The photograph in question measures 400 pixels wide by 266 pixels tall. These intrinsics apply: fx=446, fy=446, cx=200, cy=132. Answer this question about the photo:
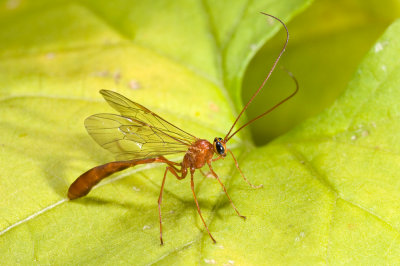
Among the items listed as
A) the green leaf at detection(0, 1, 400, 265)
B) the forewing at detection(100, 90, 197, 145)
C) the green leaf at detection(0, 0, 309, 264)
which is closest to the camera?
the green leaf at detection(0, 1, 400, 265)

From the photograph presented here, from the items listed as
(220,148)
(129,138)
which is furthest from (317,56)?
(129,138)

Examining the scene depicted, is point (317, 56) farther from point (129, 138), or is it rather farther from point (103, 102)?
point (129, 138)

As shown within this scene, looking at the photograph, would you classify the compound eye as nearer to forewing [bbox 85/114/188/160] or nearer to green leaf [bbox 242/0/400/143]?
forewing [bbox 85/114/188/160]

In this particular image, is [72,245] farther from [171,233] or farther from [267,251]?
[267,251]

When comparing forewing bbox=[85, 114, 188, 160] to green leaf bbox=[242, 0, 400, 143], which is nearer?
forewing bbox=[85, 114, 188, 160]

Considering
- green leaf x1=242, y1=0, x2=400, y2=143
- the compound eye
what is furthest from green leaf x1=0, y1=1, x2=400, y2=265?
green leaf x1=242, y1=0, x2=400, y2=143

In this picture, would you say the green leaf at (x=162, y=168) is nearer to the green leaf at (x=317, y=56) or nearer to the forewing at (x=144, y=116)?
the forewing at (x=144, y=116)

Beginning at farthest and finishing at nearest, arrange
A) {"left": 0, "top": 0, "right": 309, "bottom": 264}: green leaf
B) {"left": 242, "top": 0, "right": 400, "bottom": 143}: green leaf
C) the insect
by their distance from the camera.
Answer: {"left": 242, "top": 0, "right": 400, "bottom": 143}: green leaf, the insect, {"left": 0, "top": 0, "right": 309, "bottom": 264}: green leaf
